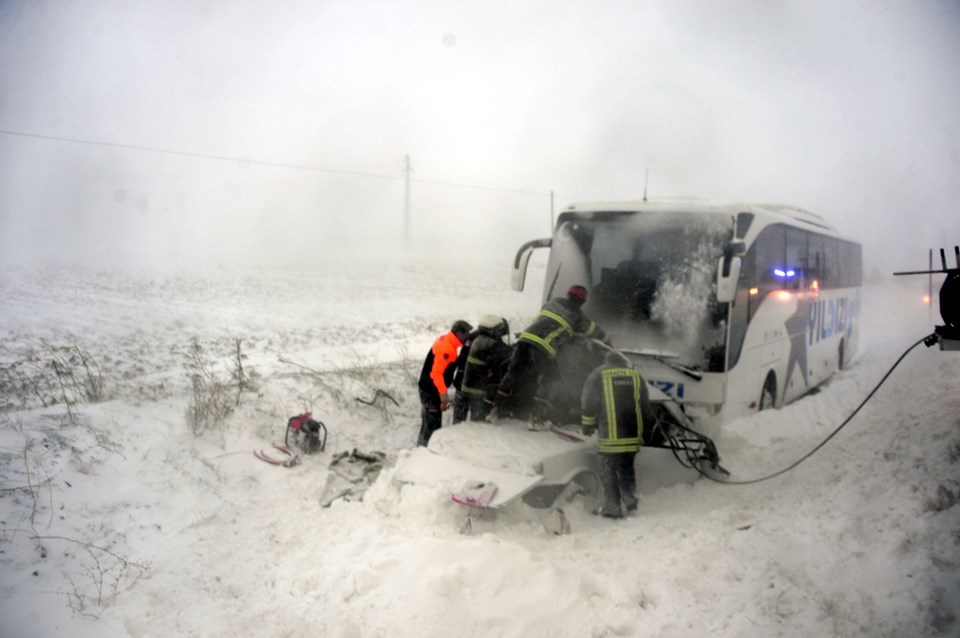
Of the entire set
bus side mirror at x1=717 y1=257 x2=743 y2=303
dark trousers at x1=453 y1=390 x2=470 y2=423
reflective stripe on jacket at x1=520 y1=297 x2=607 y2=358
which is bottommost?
dark trousers at x1=453 y1=390 x2=470 y2=423

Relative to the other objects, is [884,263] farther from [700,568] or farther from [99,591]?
[99,591]

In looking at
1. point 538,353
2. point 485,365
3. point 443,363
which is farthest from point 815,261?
point 443,363

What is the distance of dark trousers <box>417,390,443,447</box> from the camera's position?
656 centimetres

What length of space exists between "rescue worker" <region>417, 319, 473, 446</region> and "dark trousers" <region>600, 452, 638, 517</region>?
2064mm

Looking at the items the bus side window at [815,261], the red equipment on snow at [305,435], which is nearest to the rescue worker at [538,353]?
the red equipment on snow at [305,435]

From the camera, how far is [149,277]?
20312 mm

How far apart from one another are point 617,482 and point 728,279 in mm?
2419

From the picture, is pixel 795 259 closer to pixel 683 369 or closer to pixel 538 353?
pixel 683 369

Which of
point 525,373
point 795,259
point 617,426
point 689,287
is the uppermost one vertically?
point 795,259

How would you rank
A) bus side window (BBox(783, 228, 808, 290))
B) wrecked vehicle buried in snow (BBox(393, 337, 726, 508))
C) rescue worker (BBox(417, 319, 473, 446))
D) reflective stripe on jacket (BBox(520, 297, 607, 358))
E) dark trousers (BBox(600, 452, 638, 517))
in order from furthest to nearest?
bus side window (BBox(783, 228, 808, 290)) → rescue worker (BBox(417, 319, 473, 446)) → reflective stripe on jacket (BBox(520, 297, 607, 358)) → dark trousers (BBox(600, 452, 638, 517)) → wrecked vehicle buried in snow (BBox(393, 337, 726, 508))

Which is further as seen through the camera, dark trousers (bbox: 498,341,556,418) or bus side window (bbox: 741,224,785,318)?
bus side window (bbox: 741,224,785,318)

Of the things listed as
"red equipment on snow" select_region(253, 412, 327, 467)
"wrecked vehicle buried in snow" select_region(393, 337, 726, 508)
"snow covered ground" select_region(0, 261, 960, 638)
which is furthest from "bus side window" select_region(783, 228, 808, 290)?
"red equipment on snow" select_region(253, 412, 327, 467)

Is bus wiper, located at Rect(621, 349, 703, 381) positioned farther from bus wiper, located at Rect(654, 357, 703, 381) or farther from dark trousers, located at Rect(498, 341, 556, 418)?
dark trousers, located at Rect(498, 341, 556, 418)

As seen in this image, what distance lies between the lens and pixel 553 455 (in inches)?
201
